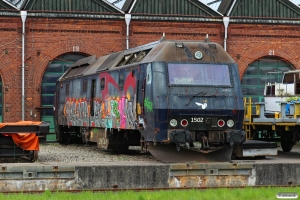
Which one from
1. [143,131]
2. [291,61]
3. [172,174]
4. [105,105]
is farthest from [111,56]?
[291,61]

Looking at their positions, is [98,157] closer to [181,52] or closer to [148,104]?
[148,104]

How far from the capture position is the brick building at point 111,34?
33156mm

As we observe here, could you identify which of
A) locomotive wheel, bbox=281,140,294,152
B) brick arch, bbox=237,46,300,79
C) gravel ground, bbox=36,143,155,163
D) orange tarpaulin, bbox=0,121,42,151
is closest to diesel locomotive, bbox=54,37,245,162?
gravel ground, bbox=36,143,155,163

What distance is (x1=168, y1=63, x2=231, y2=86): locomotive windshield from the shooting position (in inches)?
723

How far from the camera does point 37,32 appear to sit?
33469mm

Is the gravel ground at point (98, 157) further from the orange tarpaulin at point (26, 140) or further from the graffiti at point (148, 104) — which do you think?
the graffiti at point (148, 104)

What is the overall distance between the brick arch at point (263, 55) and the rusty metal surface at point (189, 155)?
57.1 ft

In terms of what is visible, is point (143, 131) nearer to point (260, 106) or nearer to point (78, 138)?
point (260, 106)

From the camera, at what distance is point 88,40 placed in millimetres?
34062

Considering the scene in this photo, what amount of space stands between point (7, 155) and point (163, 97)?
182 inches

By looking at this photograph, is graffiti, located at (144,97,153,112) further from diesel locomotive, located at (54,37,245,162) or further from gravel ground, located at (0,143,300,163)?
gravel ground, located at (0,143,300,163)

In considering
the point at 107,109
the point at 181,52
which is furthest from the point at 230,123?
the point at 107,109

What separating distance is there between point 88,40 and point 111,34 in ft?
3.67

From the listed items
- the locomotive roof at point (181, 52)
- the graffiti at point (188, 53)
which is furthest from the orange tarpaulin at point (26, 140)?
the graffiti at point (188, 53)
